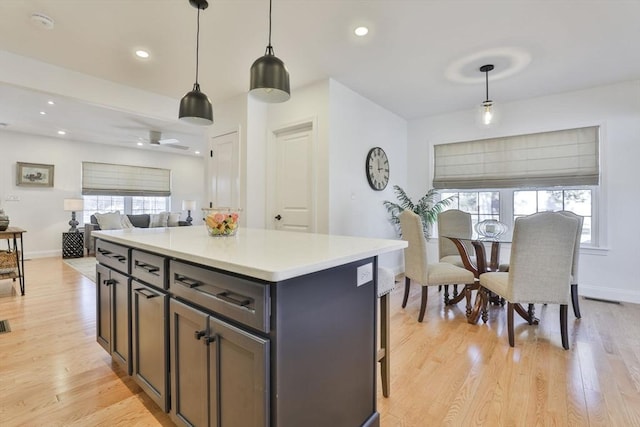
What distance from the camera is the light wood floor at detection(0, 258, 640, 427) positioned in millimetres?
1626

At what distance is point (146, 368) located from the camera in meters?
1.62

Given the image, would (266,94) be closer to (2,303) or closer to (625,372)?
(625,372)

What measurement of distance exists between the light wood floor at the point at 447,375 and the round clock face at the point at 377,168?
1.89m

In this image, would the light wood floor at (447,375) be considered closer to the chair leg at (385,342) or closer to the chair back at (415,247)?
the chair leg at (385,342)

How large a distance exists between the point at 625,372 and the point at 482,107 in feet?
7.80

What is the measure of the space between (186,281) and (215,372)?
15.1 inches

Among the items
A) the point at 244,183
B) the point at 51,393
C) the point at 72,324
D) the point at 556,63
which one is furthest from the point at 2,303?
the point at 556,63

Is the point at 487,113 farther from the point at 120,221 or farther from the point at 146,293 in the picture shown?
the point at 120,221

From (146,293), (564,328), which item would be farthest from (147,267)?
(564,328)

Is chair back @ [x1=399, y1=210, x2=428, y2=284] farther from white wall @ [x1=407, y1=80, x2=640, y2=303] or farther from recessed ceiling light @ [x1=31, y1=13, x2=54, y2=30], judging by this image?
recessed ceiling light @ [x1=31, y1=13, x2=54, y2=30]

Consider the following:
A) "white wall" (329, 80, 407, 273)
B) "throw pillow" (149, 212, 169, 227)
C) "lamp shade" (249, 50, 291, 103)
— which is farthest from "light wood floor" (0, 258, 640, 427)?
"throw pillow" (149, 212, 169, 227)

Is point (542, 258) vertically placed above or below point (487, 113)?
below

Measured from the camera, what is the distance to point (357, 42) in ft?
9.16

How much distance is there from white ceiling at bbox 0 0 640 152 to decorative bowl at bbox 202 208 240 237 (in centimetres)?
159
